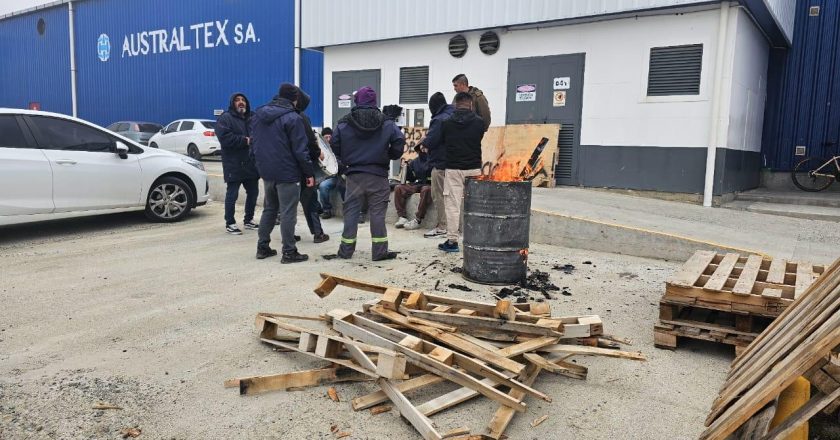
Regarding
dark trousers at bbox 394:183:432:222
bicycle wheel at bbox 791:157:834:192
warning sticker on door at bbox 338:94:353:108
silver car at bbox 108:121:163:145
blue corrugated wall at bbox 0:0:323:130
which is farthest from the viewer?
silver car at bbox 108:121:163:145

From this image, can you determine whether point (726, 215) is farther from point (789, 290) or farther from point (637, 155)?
point (789, 290)

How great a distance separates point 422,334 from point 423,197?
484 centimetres

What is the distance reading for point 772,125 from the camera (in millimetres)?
12102

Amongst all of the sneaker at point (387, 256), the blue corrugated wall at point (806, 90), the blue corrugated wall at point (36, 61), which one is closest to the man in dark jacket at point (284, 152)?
the sneaker at point (387, 256)

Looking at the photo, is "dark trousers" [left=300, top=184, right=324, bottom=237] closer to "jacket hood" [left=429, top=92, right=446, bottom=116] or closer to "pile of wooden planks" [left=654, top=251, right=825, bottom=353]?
"jacket hood" [left=429, top=92, right=446, bottom=116]

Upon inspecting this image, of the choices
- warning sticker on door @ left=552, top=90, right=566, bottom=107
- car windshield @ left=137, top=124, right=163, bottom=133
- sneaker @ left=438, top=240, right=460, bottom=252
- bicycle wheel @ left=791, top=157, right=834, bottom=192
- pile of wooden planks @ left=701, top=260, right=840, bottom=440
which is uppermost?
warning sticker on door @ left=552, top=90, right=566, bottom=107

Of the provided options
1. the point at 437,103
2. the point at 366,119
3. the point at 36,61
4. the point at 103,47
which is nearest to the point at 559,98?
the point at 437,103

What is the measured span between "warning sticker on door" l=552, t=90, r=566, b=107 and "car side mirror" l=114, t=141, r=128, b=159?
24.0ft

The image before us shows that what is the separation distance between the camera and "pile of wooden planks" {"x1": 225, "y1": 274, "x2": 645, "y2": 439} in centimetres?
305

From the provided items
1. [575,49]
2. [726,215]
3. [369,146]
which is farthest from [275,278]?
[575,49]

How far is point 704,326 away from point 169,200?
770 cm

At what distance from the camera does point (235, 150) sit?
7.72m

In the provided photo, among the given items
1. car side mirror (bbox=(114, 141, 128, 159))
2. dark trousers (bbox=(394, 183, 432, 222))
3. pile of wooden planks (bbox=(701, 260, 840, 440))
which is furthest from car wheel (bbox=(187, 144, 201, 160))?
pile of wooden planks (bbox=(701, 260, 840, 440))

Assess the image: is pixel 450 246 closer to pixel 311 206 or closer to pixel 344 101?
pixel 311 206
